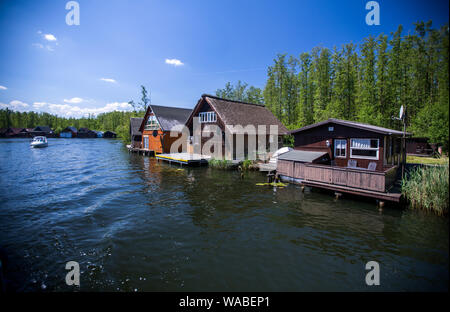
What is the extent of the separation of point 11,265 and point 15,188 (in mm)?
11997

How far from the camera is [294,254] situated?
23.2ft

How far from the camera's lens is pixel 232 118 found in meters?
24.3

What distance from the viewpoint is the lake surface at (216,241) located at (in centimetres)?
586

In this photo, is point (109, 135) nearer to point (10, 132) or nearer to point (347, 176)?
point (10, 132)

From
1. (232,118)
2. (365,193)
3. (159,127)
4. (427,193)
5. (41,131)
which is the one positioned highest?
(41,131)

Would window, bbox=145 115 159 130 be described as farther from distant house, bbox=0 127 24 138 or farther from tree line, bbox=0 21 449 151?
distant house, bbox=0 127 24 138

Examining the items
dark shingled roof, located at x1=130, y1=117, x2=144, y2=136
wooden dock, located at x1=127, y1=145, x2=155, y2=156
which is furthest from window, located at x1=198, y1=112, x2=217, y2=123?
dark shingled roof, located at x1=130, y1=117, x2=144, y2=136

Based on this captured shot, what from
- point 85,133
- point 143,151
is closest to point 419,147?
point 143,151

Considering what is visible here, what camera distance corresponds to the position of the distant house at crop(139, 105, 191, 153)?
31891mm

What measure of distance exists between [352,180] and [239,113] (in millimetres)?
16966

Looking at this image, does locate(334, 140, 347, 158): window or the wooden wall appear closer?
the wooden wall

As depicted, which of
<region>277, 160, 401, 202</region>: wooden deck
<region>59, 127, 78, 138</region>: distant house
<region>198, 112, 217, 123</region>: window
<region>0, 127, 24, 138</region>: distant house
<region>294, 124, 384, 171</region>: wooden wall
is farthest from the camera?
<region>59, 127, 78, 138</region>: distant house

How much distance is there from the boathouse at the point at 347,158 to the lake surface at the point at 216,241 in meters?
1.07

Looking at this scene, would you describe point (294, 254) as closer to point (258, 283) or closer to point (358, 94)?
point (258, 283)
